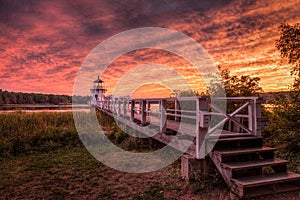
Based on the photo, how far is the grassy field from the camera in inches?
206

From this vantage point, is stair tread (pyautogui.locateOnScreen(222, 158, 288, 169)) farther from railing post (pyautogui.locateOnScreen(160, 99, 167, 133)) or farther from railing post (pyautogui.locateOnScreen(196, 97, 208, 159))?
railing post (pyautogui.locateOnScreen(160, 99, 167, 133))

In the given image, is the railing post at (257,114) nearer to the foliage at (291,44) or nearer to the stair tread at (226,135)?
the stair tread at (226,135)

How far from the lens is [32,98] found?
10512cm

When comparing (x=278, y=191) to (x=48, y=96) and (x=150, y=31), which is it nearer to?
(x=150, y=31)

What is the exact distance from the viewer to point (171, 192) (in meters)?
5.25

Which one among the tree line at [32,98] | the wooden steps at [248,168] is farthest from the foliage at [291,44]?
the tree line at [32,98]

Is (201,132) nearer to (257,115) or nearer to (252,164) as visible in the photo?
(252,164)

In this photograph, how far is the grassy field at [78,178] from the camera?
5242 mm

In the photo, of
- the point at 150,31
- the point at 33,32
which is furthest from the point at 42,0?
the point at 150,31

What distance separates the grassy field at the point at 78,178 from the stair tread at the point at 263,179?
1.10 feet

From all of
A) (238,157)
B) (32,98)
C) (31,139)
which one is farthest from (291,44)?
(32,98)

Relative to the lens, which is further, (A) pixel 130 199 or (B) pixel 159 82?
(B) pixel 159 82

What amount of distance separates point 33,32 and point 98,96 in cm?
3109

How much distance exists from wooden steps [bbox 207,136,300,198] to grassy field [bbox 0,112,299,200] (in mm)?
265
